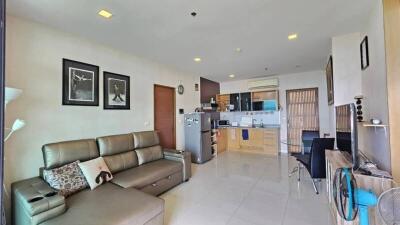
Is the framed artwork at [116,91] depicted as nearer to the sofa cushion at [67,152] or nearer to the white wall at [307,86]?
the sofa cushion at [67,152]

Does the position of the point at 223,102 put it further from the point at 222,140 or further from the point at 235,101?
the point at 222,140

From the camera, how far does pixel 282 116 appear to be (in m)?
6.09

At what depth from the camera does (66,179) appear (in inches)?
86.0

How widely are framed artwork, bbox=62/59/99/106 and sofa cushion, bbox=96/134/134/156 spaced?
2.17 feet

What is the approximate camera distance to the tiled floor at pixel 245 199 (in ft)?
7.48

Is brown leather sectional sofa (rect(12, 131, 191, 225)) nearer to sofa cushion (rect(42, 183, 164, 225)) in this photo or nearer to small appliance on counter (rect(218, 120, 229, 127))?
sofa cushion (rect(42, 183, 164, 225))

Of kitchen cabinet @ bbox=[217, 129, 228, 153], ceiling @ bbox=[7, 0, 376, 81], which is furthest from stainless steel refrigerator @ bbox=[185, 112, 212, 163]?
ceiling @ bbox=[7, 0, 376, 81]

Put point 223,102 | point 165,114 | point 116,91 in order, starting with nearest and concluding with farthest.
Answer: point 116,91
point 165,114
point 223,102

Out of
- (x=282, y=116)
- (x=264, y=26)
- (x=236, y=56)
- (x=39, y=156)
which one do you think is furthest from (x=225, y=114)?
(x=39, y=156)

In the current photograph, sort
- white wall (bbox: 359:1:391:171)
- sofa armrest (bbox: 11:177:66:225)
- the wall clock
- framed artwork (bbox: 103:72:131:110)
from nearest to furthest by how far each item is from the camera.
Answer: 1. sofa armrest (bbox: 11:177:66:225)
2. white wall (bbox: 359:1:391:171)
3. framed artwork (bbox: 103:72:131:110)
4. the wall clock

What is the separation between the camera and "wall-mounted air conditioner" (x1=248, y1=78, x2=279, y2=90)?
6029 mm


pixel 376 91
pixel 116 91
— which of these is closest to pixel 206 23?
pixel 116 91

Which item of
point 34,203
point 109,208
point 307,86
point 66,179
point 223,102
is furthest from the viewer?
point 223,102

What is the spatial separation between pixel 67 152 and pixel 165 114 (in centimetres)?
245
